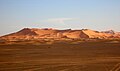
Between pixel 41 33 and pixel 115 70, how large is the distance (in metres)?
139

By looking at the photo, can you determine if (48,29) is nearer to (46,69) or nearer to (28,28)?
(28,28)

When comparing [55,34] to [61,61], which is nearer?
[61,61]

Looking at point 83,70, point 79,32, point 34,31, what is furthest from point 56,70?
point 34,31

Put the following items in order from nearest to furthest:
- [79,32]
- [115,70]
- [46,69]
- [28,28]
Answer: [115,70]
[46,69]
[79,32]
[28,28]

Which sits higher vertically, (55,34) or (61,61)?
(61,61)

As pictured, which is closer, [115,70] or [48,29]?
[115,70]

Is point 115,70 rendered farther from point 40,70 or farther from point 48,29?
point 48,29

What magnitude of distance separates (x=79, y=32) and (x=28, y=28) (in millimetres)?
37529

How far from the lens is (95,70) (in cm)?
1496

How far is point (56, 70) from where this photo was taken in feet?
49.7

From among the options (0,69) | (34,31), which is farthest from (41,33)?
(0,69)

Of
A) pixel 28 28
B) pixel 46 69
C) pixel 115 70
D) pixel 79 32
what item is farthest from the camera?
pixel 28 28

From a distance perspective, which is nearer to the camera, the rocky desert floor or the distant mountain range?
the rocky desert floor

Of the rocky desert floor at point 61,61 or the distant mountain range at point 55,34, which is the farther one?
the distant mountain range at point 55,34
